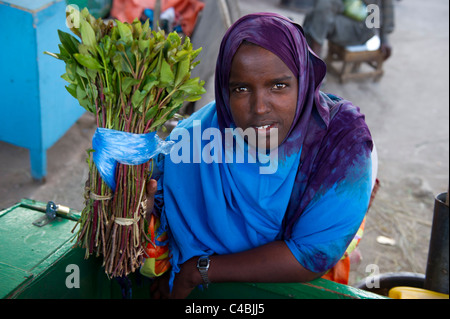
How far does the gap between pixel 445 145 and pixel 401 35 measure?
12.7ft

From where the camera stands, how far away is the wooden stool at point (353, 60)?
238 inches

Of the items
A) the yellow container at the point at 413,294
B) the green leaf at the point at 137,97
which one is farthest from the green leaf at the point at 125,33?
the yellow container at the point at 413,294

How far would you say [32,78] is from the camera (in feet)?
10.5

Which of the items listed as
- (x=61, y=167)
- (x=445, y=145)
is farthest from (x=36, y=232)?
(x=445, y=145)

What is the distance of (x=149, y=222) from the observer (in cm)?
183

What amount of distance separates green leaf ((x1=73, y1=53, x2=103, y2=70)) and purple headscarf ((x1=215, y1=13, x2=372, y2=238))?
0.52 m

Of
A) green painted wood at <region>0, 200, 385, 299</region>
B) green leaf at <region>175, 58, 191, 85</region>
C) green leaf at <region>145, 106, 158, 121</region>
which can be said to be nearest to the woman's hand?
green painted wood at <region>0, 200, 385, 299</region>

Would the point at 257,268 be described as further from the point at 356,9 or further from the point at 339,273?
the point at 356,9

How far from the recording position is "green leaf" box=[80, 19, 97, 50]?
4.27 feet

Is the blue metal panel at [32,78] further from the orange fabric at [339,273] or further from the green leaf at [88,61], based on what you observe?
the orange fabric at [339,273]

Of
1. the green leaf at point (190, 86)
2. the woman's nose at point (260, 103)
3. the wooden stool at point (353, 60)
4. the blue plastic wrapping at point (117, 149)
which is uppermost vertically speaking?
the wooden stool at point (353, 60)

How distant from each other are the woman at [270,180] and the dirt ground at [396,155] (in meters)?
0.55

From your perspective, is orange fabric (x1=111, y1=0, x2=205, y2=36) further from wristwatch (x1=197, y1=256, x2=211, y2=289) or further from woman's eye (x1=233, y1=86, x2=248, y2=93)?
wristwatch (x1=197, y1=256, x2=211, y2=289)

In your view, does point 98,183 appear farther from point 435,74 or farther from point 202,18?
point 435,74
